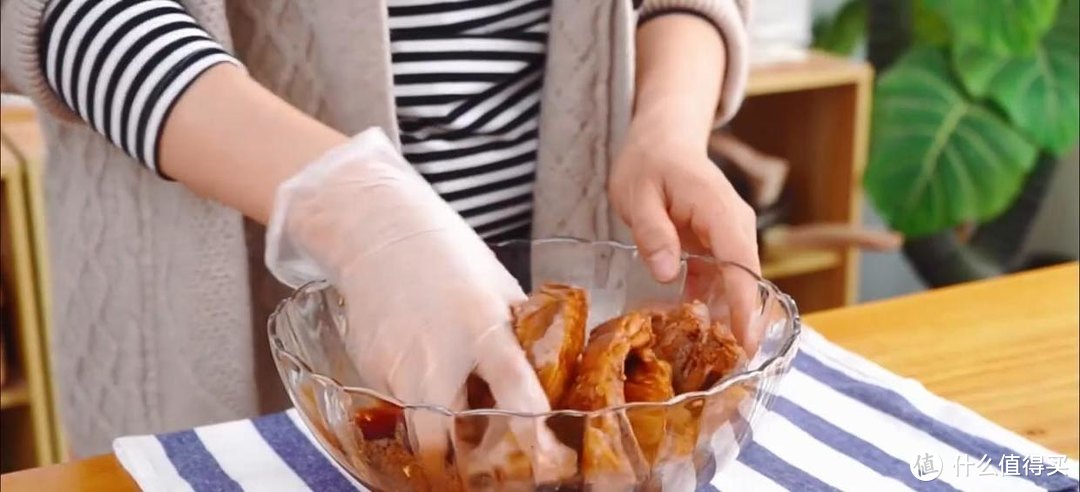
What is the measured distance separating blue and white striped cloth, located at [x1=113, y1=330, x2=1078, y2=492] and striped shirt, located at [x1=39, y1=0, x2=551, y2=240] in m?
0.15

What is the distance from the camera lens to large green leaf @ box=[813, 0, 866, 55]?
208 centimetres

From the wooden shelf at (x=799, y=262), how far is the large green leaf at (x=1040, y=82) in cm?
32

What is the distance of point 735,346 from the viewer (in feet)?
1.74

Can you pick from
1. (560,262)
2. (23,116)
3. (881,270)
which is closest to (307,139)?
(560,262)

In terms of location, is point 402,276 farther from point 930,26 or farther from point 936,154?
point 930,26

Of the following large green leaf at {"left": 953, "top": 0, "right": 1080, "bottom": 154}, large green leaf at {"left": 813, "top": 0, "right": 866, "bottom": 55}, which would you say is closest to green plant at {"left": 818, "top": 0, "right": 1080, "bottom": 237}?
large green leaf at {"left": 953, "top": 0, "right": 1080, "bottom": 154}

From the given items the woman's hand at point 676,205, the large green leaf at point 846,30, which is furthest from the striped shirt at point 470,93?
the large green leaf at point 846,30

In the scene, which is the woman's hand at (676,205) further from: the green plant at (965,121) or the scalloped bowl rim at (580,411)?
the green plant at (965,121)

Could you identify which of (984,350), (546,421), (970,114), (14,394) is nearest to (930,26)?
(970,114)

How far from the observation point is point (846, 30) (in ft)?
6.88

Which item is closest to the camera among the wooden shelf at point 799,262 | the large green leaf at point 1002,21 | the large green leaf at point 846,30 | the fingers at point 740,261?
the fingers at point 740,261

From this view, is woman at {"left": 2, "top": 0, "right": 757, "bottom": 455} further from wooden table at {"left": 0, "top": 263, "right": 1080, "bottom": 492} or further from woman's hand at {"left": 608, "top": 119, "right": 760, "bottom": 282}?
wooden table at {"left": 0, "top": 263, "right": 1080, "bottom": 492}

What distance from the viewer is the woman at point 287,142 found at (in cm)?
61

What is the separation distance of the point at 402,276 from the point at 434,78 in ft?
0.95
